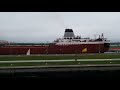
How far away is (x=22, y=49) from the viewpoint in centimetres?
5969

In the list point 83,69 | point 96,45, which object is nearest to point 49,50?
point 96,45

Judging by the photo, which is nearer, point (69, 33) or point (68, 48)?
point (68, 48)

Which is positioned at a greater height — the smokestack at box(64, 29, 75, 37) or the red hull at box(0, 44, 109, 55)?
the smokestack at box(64, 29, 75, 37)

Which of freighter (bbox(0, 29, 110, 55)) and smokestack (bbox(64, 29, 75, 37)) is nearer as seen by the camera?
freighter (bbox(0, 29, 110, 55))

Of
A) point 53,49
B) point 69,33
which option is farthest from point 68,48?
point 69,33

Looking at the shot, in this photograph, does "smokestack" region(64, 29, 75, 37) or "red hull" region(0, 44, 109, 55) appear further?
"smokestack" region(64, 29, 75, 37)

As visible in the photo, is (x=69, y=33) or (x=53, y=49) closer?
(x=53, y=49)

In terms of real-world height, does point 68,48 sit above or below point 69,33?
below

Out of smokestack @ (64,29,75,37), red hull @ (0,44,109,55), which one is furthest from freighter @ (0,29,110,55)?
smokestack @ (64,29,75,37)

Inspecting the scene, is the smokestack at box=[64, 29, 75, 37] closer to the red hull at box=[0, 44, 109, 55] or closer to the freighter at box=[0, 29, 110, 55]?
the freighter at box=[0, 29, 110, 55]

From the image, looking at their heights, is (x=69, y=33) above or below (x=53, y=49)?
above

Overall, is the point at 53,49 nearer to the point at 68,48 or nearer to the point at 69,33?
the point at 68,48
